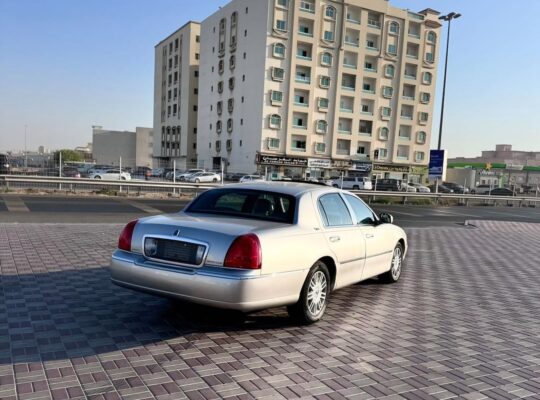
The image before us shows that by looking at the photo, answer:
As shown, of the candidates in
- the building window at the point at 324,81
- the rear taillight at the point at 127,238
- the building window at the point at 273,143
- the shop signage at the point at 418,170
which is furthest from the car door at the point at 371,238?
the shop signage at the point at 418,170

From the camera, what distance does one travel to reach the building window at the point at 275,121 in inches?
2280

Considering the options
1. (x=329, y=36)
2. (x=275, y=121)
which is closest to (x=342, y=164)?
(x=275, y=121)

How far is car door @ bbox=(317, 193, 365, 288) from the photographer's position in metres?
5.27

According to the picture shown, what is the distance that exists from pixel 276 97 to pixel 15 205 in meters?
44.8

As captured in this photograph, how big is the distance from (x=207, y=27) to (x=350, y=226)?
2847 inches

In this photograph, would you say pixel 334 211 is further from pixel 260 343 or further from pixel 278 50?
pixel 278 50

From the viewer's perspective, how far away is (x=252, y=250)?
13.7ft

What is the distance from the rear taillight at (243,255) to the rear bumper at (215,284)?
0.06 meters

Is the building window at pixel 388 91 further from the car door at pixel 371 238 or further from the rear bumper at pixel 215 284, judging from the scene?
the rear bumper at pixel 215 284

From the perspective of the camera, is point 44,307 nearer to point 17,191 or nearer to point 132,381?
point 132,381

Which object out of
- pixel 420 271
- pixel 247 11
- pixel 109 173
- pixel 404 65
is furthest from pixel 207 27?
pixel 420 271

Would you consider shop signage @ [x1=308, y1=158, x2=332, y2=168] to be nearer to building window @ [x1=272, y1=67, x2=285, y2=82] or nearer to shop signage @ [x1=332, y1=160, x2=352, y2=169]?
shop signage @ [x1=332, y1=160, x2=352, y2=169]

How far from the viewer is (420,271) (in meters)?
8.52

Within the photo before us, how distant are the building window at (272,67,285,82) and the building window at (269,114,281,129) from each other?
15.0 feet
